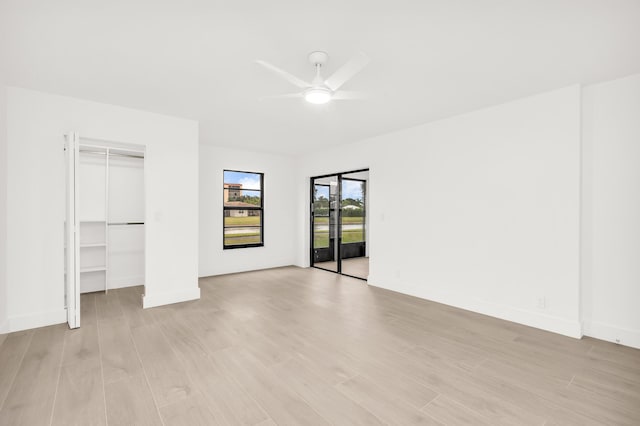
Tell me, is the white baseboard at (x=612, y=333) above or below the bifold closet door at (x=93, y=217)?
below

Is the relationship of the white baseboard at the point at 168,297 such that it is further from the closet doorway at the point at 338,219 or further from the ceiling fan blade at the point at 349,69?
the ceiling fan blade at the point at 349,69

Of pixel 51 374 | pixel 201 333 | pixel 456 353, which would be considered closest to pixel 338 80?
pixel 456 353

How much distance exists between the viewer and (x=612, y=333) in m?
3.04

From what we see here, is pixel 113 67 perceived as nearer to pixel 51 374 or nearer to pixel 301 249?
pixel 51 374

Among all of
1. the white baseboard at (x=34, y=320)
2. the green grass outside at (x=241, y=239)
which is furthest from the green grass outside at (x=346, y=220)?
the white baseboard at (x=34, y=320)

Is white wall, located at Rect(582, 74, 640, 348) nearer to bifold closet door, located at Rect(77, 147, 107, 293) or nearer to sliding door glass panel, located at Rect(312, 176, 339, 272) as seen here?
sliding door glass panel, located at Rect(312, 176, 339, 272)

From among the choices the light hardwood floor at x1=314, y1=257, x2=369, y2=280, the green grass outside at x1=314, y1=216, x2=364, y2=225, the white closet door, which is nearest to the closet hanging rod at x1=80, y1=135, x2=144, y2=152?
the white closet door

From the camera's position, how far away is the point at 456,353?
9.18ft

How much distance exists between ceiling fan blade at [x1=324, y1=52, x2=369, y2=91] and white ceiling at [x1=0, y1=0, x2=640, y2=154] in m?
0.24

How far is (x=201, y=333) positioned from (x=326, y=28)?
3.17m

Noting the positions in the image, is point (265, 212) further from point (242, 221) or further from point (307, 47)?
point (307, 47)

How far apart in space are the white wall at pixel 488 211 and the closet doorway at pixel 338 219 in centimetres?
113

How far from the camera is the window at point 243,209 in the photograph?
634cm

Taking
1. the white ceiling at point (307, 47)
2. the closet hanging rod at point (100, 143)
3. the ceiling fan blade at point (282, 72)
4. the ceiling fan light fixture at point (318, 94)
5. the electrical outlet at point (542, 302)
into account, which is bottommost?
the electrical outlet at point (542, 302)
